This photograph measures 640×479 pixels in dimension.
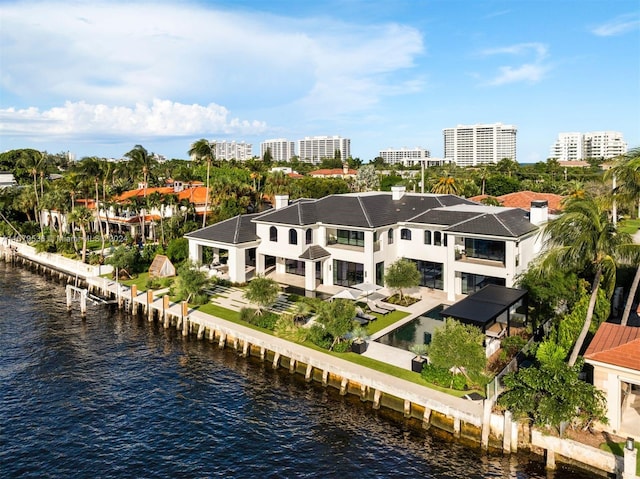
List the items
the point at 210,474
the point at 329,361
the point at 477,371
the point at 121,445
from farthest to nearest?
1. the point at 329,361
2. the point at 477,371
3. the point at 121,445
4. the point at 210,474

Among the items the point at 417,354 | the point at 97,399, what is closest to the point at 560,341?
the point at 417,354

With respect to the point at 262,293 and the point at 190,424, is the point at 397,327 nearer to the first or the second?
the point at 262,293

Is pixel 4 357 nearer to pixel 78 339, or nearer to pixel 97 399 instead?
pixel 78 339

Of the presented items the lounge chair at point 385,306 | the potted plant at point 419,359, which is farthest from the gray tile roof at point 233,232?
the potted plant at point 419,359

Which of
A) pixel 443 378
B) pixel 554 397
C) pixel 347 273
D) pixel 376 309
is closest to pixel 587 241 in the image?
pixel 554 397

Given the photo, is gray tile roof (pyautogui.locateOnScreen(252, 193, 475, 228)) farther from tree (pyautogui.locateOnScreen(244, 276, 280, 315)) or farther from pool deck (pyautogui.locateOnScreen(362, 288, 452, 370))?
tree (pyautogui.locateOnScreen(244, 276, 280, 315))

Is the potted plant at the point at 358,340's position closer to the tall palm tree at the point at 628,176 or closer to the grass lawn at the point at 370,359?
the grass lawn at the point at 370,359
